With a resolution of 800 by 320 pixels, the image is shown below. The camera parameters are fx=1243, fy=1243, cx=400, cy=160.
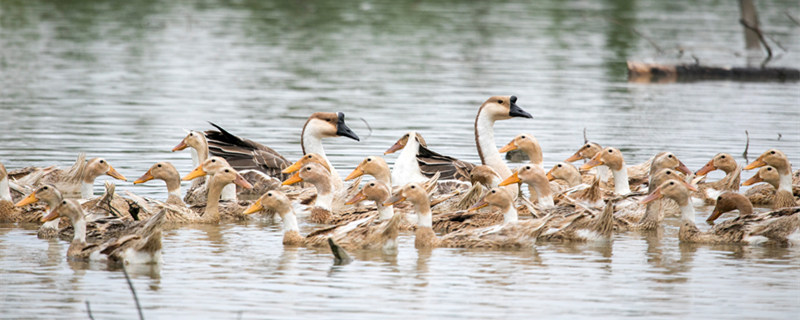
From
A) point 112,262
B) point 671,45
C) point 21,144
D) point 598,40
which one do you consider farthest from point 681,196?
point 598,40

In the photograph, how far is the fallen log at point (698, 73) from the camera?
28156mm

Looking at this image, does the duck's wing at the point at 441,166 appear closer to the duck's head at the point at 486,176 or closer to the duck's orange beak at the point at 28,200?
the duck's head at the point at 486,176

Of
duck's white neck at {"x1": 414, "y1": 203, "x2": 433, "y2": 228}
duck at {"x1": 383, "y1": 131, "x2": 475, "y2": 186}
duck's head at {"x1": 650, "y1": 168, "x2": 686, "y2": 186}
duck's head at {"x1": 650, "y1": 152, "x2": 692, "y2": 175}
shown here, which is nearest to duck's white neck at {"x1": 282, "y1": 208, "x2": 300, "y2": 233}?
duck's white neck at {"x1": 414, "y1": 203, "x2": 433, "y2": 228}

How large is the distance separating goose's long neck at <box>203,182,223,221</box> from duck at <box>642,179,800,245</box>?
14.4 feet

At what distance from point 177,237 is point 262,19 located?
33.4 metres

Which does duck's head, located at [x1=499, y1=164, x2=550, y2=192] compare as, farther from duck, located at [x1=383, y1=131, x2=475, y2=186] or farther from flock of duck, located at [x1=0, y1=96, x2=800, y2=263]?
duck, located at [x1=383, y1=131, x2=475, y2=186]

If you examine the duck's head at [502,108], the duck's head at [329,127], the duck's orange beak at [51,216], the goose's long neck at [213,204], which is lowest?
the goose's long neck at [213,204]

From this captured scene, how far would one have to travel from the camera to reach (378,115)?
74.5 feet

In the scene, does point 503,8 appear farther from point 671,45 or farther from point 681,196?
point 681,196

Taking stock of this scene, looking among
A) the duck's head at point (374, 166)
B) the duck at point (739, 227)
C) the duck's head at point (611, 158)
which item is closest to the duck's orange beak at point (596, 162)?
the duck's head at point (611, 158)

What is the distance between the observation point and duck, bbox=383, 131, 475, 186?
14.8 metres

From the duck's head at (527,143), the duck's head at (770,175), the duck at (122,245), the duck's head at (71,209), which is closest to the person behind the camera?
the duck at (122,245)

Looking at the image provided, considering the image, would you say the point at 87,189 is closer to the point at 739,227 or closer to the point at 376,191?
the point at 376,191

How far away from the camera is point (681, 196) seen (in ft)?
40.1
